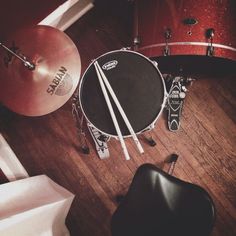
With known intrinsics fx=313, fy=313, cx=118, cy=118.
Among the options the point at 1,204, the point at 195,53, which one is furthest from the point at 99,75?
the point at 1,204

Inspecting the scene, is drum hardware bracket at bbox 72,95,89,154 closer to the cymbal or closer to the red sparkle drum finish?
the cymbal

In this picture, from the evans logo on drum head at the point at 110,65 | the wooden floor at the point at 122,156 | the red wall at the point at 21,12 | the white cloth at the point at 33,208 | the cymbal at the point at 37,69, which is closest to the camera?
the white cloth at the point at 33,208

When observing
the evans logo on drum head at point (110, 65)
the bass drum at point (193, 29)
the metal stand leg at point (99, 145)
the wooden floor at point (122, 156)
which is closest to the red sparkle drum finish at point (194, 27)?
the bass drum at point (193, 29)

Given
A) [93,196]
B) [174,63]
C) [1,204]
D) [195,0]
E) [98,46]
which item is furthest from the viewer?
[98,46]

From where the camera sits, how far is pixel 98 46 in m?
2.47

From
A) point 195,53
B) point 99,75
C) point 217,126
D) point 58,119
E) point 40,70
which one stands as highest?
point 40,70

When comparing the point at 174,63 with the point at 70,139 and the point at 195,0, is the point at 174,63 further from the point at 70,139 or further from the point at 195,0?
the point at 70,139

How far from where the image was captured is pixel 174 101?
228 centimetres

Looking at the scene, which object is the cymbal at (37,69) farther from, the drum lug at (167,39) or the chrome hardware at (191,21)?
the chrome hardware at (191,21)

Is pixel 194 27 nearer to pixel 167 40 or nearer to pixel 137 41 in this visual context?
pixel 167 40

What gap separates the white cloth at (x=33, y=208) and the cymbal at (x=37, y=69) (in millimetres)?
480

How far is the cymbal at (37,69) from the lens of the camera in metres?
1.59

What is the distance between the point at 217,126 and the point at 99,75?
3.48ft

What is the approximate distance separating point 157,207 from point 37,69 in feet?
3.05
